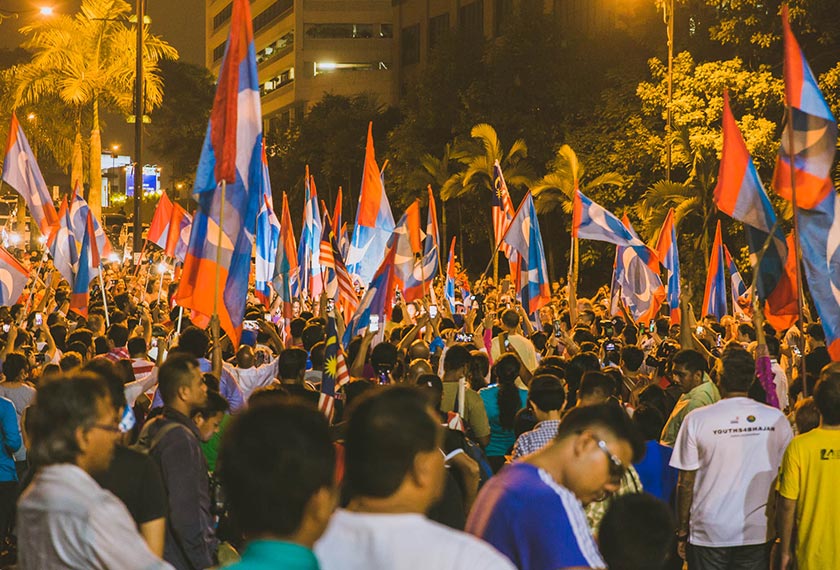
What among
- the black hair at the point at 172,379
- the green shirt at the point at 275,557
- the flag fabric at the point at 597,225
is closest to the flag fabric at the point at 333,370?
the black hair at the point at 172,379

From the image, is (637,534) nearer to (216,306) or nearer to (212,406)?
(212,406)

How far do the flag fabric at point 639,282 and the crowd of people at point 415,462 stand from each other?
4.51m

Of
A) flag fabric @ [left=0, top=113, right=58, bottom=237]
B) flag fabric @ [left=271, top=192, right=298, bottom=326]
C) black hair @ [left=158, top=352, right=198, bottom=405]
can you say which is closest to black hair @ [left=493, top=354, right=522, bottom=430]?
black hair @ [left=158, top=352, right=198, bottom=405]

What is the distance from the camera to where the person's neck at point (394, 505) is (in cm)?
291

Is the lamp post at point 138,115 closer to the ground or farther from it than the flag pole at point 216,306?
farther from it

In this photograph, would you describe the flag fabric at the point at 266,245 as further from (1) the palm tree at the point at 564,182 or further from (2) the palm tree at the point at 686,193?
(1) the palm tree at the point at 564,182

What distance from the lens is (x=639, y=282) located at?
1694 centimetres

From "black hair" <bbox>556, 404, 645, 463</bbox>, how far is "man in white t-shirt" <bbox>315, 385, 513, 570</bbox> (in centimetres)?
94

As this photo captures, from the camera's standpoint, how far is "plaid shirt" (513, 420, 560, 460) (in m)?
6.04

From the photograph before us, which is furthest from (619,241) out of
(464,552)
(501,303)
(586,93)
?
(586,93)

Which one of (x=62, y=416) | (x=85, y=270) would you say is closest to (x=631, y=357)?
(x=62, y=416)

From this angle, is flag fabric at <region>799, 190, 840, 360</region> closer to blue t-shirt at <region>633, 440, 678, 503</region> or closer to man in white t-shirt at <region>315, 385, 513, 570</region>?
blue t-shirt at <region>633, 440, 678, 503</region>

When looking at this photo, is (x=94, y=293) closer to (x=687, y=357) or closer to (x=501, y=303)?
(x=501, y=303)

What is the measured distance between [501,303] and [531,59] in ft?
67.2
